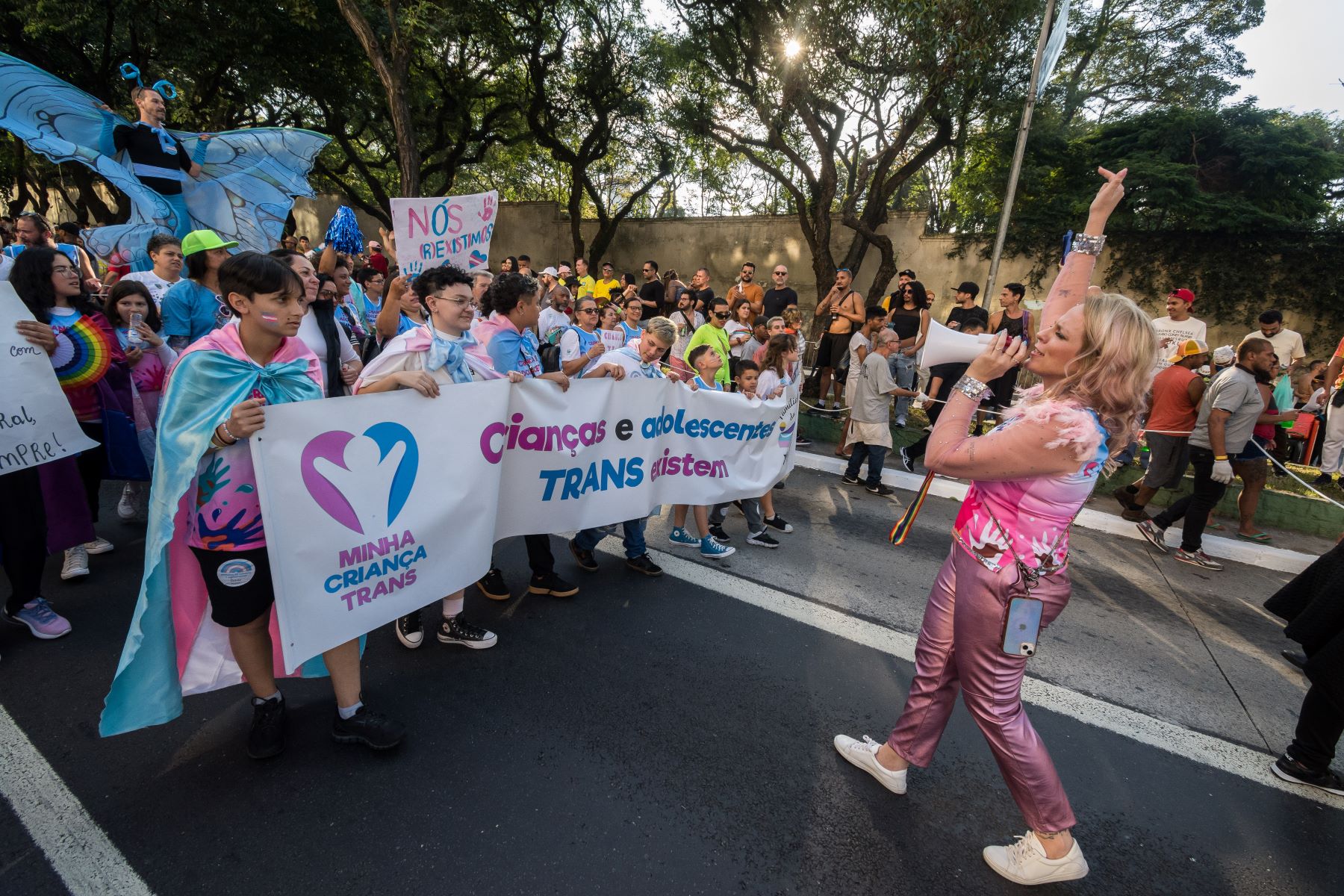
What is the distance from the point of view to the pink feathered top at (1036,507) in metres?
2.02

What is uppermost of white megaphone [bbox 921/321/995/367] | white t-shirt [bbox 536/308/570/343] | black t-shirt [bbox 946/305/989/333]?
black t-shirt [bbox 946/305/989/333]

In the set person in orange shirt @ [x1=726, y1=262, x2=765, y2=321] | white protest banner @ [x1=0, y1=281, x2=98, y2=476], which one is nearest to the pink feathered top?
white protest banner @ [x1=0, y1=281, x2=98, y2=476]

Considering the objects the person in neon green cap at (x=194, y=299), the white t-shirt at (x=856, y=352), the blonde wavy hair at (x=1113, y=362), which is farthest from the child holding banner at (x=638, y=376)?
the white t-shirt at (x=856, y=352)

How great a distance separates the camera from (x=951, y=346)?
2.68m

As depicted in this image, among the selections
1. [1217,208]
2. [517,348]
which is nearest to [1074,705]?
[517,348]

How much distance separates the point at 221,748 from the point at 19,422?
2.00m

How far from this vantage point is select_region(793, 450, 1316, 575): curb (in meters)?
5.67

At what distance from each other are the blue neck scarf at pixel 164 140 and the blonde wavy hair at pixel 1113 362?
24.6 ft

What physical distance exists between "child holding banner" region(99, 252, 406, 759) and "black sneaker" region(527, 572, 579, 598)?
5.00 ft

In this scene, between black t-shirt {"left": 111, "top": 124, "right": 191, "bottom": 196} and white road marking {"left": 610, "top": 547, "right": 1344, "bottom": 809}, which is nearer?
white road marking {"left": 610, "top": 547, "right": 1344, "bottom": 809}

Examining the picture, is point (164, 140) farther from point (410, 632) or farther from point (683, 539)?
point (683, 539)

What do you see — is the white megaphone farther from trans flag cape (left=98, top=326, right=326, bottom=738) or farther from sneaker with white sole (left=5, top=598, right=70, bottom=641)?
sneaker with white sole (left=5, top=598, right=70, bottom=641)

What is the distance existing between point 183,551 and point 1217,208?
18.2 meters

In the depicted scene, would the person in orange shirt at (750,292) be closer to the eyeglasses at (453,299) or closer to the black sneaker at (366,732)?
the eyeglasses at (453,299)
